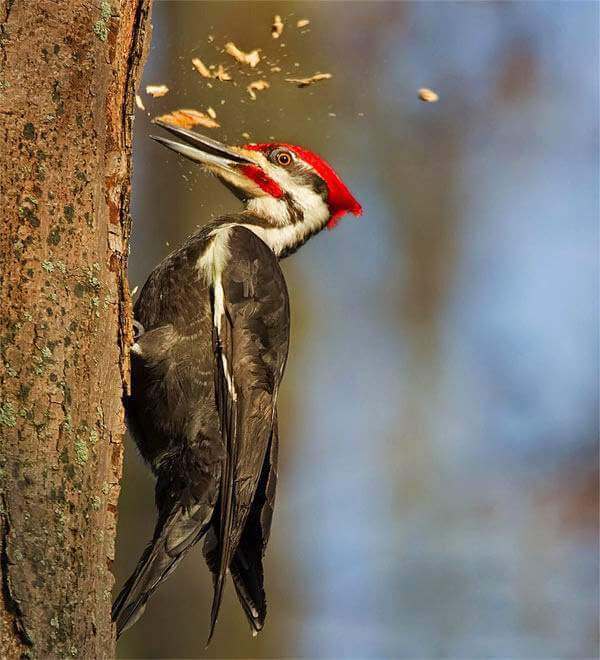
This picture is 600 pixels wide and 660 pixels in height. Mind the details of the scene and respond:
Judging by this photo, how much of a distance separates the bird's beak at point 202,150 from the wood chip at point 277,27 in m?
2.41

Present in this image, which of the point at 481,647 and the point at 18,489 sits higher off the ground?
the point at 18,489

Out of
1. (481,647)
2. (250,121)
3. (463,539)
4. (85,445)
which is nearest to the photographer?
(85,445)

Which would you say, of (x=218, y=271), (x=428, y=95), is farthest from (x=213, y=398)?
(x=428, y=95)

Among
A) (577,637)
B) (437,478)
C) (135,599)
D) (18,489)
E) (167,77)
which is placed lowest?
(577,637)

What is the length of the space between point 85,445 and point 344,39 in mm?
5451

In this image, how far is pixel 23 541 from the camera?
72.8 inches

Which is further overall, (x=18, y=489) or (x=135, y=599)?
(x=135, y=599)

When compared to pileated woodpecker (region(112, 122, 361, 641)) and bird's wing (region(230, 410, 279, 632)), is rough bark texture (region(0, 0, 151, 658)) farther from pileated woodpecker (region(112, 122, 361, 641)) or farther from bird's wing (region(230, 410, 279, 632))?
bird's wing (region(230, 410, 279, 632))

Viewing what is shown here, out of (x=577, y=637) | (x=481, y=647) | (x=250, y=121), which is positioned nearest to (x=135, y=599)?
(x=250, y=121)

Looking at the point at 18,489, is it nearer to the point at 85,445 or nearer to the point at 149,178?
the point at 85,445

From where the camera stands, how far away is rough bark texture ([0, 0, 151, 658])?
6.13ft

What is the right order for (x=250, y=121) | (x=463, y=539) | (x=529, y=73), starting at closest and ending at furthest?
(x=250, y=121), (x=463, y=539), (x=529, y=73)

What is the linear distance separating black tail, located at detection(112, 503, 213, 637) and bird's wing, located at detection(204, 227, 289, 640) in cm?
8

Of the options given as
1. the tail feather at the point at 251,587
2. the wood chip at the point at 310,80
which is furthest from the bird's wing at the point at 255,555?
the wood chip at the point at 310,80
